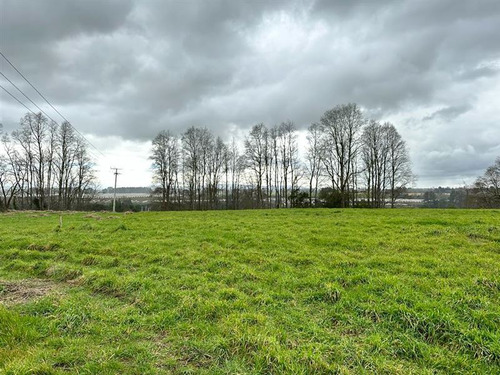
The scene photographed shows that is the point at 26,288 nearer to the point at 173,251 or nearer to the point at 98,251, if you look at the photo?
the point at 98,251

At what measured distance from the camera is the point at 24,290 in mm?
5410

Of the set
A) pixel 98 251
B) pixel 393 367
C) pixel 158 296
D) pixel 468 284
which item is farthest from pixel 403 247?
pixel 98 251

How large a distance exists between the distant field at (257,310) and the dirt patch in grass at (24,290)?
35 mm

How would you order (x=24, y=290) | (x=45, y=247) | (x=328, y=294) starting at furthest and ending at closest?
(x=45, y=247) < (x=24, y=290) < (x=328, y=294)

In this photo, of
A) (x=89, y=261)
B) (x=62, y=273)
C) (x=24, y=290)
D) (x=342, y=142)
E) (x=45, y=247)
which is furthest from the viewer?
(x=342, y=142)

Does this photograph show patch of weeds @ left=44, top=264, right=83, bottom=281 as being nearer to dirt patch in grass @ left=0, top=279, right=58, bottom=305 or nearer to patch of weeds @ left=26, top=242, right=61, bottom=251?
A: dirt patch in grass @ left=0, top=279, right=58, bottom=305

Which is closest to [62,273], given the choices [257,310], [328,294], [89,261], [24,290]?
[89,261]

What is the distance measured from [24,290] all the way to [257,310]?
5116 mm

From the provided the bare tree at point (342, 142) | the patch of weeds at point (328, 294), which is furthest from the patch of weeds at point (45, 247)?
the bare tree at point (342, 142)

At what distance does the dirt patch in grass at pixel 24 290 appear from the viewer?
497cm

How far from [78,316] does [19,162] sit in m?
49.7

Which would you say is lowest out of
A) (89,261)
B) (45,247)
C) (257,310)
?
(257,310)

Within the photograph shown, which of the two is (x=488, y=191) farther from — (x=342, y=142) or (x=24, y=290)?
(x=24, y=290)

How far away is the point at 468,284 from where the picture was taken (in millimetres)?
4898
